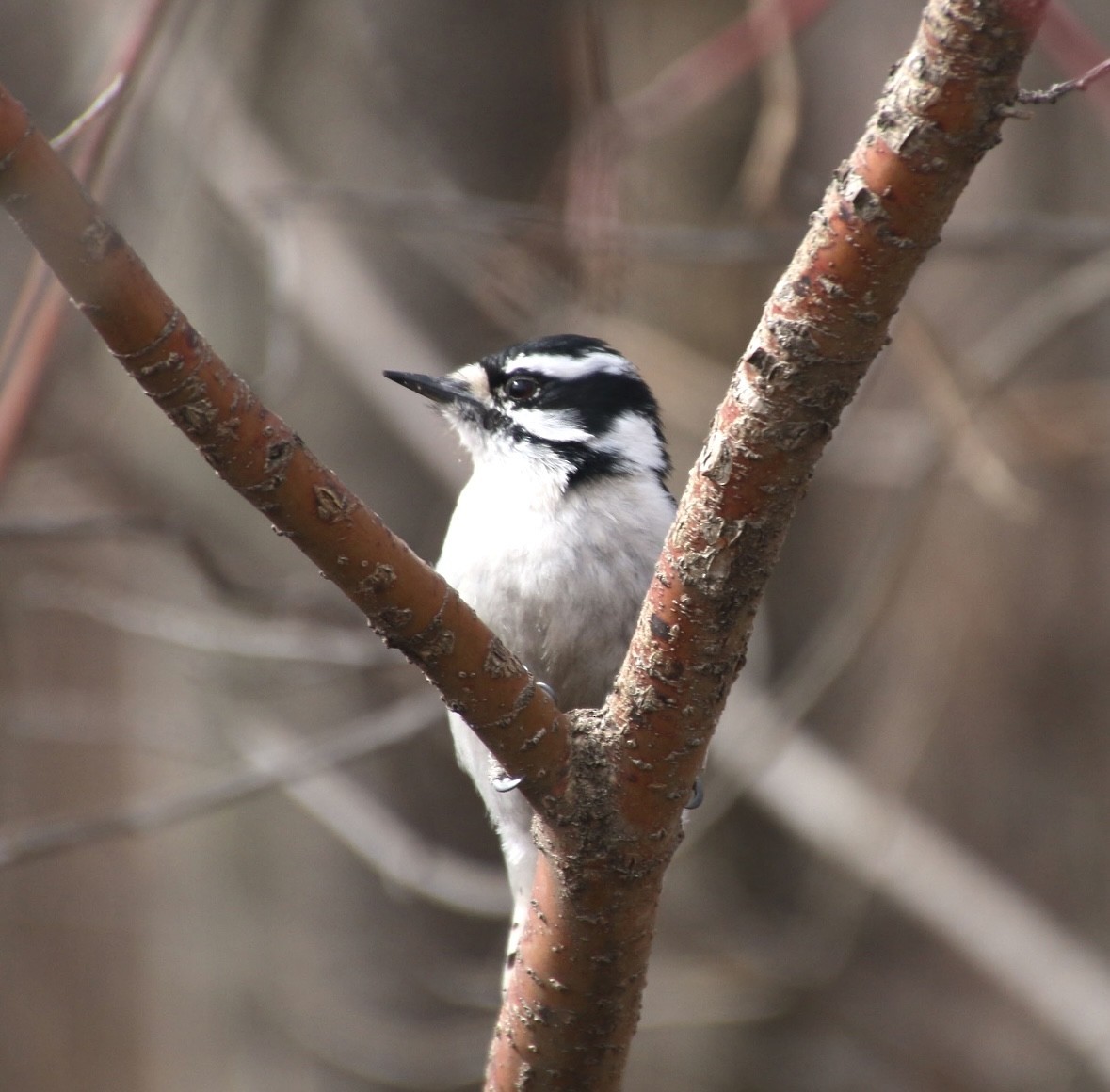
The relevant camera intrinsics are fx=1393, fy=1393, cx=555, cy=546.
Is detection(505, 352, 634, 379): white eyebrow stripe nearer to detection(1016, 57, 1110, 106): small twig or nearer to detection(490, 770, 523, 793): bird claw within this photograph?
detection(490, 770, 523, 793): bird claw

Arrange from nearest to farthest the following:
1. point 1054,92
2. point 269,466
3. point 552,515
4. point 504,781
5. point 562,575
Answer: point 1054,92 → point 269,466 → point 504,781 → point 562,575 → point 552,515

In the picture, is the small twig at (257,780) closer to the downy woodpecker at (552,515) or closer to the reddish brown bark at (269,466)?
the downy woodpecker at (552,515)

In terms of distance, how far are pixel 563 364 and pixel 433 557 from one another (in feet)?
7.62

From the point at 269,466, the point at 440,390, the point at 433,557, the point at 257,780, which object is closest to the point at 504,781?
the point at 269,466

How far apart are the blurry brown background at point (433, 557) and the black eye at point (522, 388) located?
724mm

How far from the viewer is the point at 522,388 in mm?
3850

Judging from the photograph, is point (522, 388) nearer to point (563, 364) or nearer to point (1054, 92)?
point (563, 364)

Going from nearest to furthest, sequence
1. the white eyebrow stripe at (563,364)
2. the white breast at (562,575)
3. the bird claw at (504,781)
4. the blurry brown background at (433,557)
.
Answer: the bird claw at (504,781)
the white breast at (562,575)
the white eyebrow stripe at (563,364)
the blurry brown background at (433,557)

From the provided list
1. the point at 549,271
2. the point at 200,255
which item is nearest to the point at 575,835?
the point at 549,271

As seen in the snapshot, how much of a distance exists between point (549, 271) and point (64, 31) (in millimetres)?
3320

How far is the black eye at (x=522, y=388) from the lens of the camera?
3.84m

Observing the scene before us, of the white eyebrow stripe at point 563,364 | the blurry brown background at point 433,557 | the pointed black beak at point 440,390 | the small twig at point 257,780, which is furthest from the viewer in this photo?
the blurry brown background at point 433,557

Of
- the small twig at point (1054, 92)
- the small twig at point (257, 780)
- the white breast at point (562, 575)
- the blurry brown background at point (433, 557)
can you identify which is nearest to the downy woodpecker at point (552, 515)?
the white breast at point (562, 575)

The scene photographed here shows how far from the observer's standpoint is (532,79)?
6602 mm
